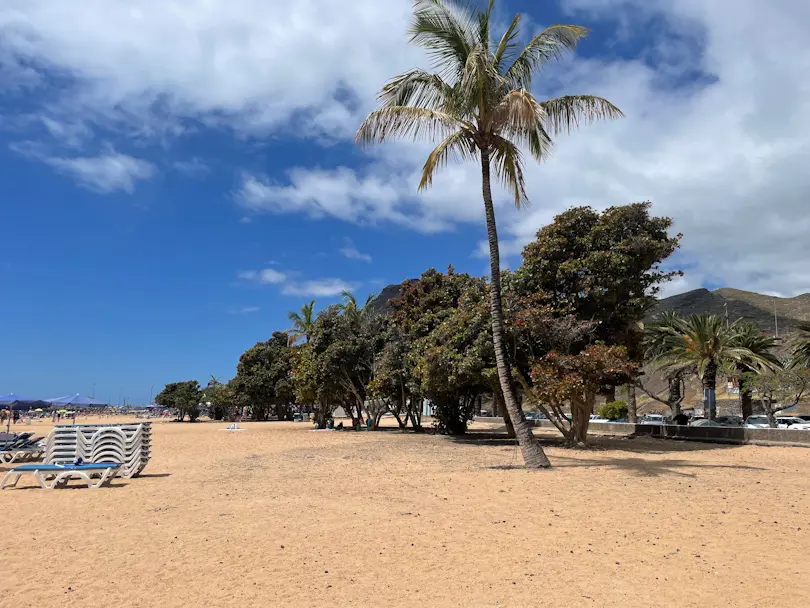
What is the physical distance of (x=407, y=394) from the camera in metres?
30.6

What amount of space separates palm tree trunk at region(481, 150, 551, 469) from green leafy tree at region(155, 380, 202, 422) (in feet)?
182

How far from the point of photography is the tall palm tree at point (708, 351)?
2795cm

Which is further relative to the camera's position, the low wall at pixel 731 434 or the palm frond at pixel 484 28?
the low wall at pixel 731 434

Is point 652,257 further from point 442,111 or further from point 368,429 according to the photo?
point 368,429

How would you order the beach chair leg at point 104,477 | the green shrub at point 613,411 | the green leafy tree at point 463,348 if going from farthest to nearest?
the green shrub at point 613,411
the green leafy tree at point 463,348
the beach chair leg at point 104,477

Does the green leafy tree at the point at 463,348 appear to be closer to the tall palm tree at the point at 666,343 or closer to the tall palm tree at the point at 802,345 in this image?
the tall palm tree at the point at 666,343

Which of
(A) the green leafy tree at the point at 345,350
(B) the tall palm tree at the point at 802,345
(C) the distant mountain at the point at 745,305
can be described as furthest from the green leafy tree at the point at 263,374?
(C) the distant mountain at the point at 745,305

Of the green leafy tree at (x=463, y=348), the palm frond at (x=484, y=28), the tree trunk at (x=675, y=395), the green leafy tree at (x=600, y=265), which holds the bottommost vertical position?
the tree trunk at (x=675, y=395)

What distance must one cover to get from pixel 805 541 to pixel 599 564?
2.83 metres

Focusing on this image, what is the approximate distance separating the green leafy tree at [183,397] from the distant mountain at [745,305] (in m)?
69.7

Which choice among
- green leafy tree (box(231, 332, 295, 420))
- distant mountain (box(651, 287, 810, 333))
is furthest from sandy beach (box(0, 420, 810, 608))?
distant mountain (box(651, 287, 810, 333))

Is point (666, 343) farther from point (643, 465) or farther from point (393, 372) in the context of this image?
point (643, 465)

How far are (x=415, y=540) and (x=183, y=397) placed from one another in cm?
6133

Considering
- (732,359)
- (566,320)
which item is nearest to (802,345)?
(732,359)
